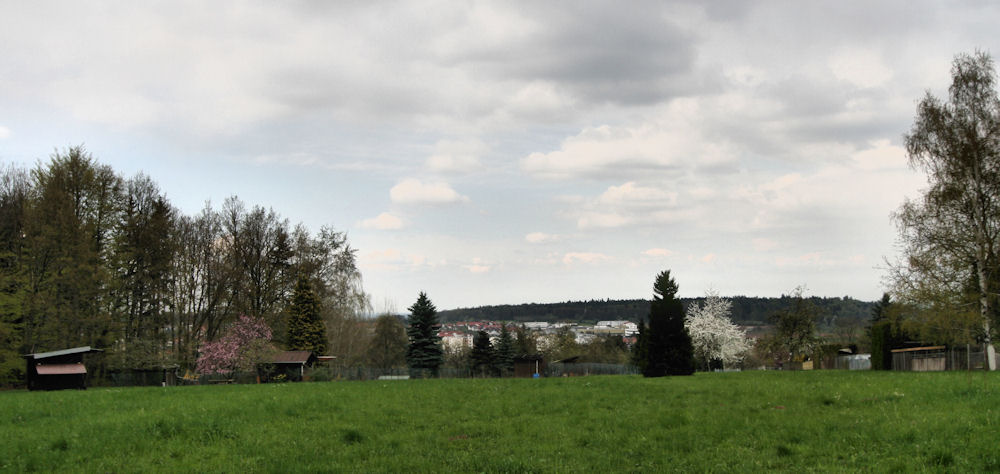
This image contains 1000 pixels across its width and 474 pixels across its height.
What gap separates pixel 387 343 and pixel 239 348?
41.2m

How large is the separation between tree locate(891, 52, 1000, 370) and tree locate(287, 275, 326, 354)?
50.8 metres

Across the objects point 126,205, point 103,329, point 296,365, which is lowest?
point 296,365

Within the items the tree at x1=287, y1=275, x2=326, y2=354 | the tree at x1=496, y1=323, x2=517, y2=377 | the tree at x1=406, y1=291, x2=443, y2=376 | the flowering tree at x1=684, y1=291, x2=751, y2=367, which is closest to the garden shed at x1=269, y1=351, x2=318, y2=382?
the tree at x1=287, y1=275, x2=326, y2=354

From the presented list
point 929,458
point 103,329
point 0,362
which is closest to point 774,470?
point 929,458

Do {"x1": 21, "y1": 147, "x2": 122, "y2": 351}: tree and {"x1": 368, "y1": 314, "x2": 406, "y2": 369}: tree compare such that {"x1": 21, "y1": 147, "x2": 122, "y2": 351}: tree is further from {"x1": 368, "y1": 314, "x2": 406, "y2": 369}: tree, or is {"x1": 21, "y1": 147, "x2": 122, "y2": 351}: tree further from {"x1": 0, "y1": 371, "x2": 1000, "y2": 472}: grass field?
{"x1": 368, "y1": 314, "x2": 406, "y2": 369}: tree

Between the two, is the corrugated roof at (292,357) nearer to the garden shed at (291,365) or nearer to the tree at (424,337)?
the garden shed at (291,365)

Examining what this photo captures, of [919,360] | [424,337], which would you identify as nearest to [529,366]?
[424,337]

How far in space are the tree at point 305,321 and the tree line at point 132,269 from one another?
645 millimetres

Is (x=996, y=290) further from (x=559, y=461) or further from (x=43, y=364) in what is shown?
(x=43, y=364)

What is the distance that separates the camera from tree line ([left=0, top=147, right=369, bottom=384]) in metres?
46.5

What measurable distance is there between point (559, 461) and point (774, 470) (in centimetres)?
371

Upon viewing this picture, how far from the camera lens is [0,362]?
43.7 m

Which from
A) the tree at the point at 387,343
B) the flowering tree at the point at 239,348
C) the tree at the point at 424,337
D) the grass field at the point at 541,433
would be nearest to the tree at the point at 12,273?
the flowering tree at the point at 239,348

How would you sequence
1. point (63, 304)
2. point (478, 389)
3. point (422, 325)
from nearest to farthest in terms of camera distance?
1. point (478, 389)
2. point (63, 304)
3. point (422, 325)
